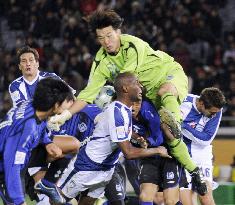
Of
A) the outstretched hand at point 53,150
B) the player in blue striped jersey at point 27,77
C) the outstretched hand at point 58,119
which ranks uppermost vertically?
the player in blue striped jersey at point 27,77

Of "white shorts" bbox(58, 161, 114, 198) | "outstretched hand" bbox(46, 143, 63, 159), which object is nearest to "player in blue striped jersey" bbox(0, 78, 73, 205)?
"outstretched hand" bbox(46, 143, 63, 159)

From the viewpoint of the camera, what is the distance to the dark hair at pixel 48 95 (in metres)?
6.68

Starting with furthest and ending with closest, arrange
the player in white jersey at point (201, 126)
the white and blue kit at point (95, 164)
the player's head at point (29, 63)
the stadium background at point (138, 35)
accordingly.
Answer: the stadium background at point (138, 35), the player's head at point (29, 63), the player in white jersey at point (201, 126), the white and blue kit at point (95, 164)

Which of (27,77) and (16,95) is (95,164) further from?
(27,77)

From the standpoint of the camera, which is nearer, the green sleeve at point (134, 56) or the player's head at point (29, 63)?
the green sleeve at point (134, 56)

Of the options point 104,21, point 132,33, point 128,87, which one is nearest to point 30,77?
point 104,21

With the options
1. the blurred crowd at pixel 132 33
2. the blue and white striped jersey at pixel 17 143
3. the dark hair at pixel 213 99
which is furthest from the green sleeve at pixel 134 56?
the blurred crowd at pixel 132 33

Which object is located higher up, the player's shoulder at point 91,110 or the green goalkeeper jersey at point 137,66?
the green goalkeeper jersey at point 137,66

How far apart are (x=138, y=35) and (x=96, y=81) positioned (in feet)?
27.3

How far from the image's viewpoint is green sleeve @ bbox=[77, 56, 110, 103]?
8658 mm

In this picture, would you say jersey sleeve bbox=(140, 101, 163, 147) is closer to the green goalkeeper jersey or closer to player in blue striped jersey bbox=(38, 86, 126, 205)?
the green goalkeeper jersey

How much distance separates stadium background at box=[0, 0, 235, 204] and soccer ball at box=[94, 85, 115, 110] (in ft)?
20.8

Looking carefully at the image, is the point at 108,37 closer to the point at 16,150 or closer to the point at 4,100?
the point at 16,150

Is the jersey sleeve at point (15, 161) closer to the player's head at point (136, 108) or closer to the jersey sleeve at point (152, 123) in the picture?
the player's head at point (136, 108)
